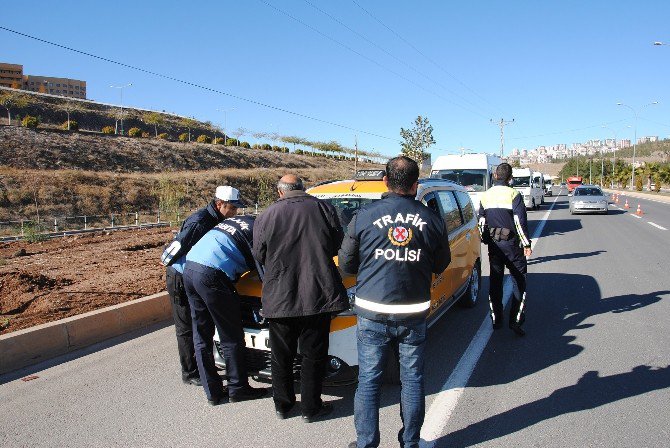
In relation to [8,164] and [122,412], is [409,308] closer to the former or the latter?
[122,412]

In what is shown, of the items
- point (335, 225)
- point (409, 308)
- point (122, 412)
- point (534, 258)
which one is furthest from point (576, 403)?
point (534, 258)

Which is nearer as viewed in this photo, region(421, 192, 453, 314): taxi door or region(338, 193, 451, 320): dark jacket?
region(338, 193, 451, 320): dark jacket

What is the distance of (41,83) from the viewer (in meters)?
123

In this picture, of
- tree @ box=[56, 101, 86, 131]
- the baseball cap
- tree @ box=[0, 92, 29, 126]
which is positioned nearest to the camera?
the baseball cap

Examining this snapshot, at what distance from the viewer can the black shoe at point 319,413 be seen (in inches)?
154

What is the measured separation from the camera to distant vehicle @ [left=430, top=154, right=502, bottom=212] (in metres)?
18.6

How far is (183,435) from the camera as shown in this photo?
12.3 feet

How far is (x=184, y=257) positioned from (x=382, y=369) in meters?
2.17

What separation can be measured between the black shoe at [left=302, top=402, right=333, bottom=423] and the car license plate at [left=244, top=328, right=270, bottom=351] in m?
0.61

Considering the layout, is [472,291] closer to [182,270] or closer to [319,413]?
[319,413]

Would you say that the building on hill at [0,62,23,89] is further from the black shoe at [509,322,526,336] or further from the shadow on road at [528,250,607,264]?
the black shoe at [509,322,526,336]

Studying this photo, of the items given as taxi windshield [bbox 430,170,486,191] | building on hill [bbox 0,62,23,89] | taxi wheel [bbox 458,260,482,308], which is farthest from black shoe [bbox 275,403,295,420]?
building on hill [bbox 0,62,23,89]

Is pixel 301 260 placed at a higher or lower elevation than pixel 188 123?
lower

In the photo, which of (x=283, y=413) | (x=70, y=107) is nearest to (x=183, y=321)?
(x=283, y=413)
